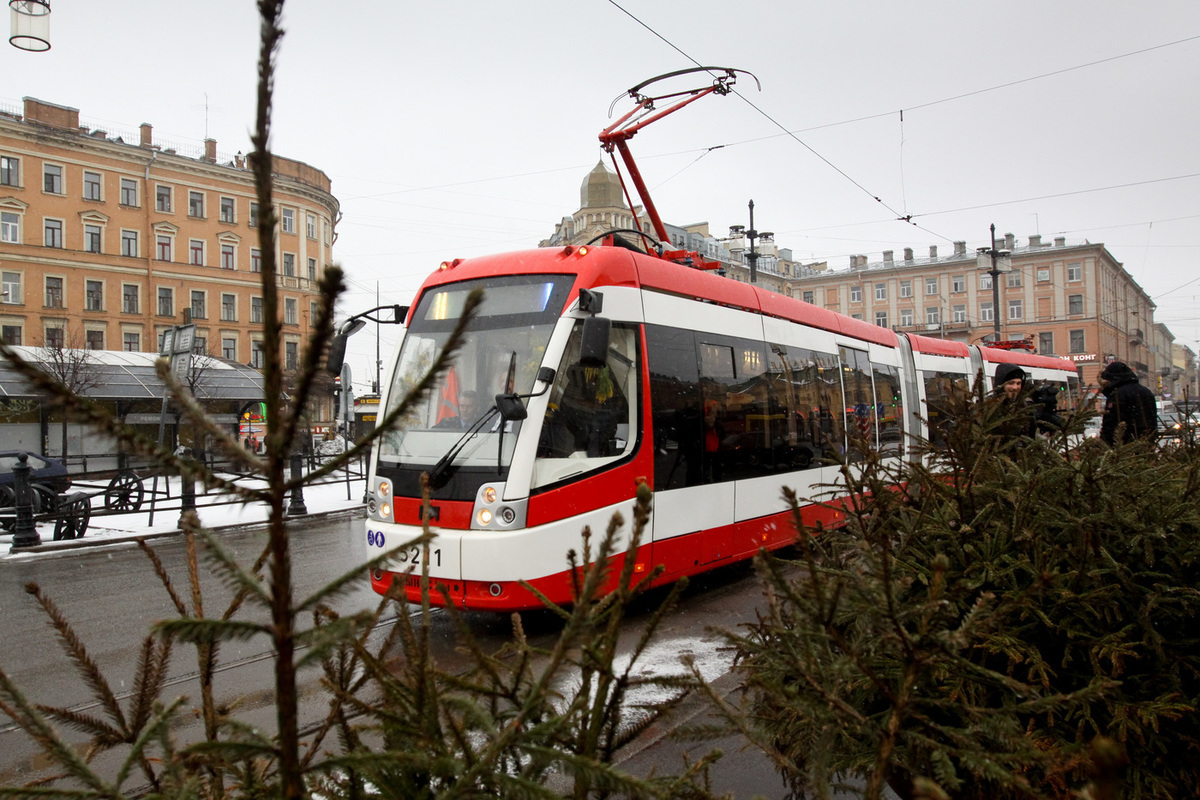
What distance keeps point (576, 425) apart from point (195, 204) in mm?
53035

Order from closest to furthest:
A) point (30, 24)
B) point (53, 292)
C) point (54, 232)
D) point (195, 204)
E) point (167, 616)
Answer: point (167, 616), point (30, 24), point (53, 292), point (54, 232), point (195, 204)

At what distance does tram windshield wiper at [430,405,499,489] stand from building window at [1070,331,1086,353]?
76.3 metres

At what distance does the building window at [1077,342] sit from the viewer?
6981cm

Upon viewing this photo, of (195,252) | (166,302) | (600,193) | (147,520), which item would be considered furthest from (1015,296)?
(147,520)

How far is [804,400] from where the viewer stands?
32.4 feet

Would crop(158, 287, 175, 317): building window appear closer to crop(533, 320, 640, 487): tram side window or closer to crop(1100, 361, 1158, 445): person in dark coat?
crop(533, 320, 640, 487): tram side window

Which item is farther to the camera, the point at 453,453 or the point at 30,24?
the point at 30,24

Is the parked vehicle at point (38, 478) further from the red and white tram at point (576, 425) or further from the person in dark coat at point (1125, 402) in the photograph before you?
the person in dark coat at point (1125, 402)

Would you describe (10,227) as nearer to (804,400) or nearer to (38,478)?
(38,478)

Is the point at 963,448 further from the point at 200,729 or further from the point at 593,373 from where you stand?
the point at 200,729

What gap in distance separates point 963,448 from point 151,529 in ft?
43.3

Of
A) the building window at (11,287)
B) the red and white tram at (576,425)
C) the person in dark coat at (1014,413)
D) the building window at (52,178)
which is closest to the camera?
the person in dark coat at (1014,413)

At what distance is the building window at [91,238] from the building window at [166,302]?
4046 mm

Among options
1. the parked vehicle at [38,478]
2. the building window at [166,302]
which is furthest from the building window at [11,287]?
the parked vehicle at [38,478]
